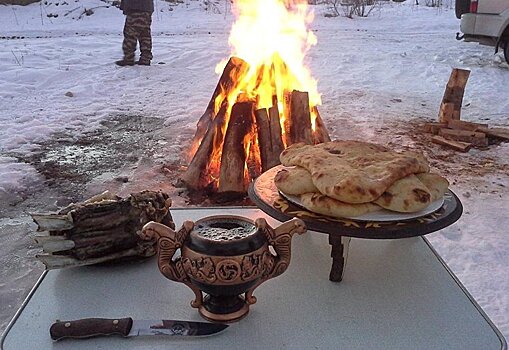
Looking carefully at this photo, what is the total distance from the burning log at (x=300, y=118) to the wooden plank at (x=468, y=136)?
2.18 metres

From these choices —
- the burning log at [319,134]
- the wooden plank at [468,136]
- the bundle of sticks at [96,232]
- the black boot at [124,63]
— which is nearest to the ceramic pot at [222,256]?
the bundle of sticks at [96,232]

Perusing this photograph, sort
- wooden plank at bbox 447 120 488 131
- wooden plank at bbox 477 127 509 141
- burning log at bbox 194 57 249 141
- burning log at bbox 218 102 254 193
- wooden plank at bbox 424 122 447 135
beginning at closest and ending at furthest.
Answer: burning log at bbox 218 102 254 193 → burning log at bbox 194 57 249 141 → wooden plank at bbox 477 127 509 141 → wooden plank at bbox 447 120 488 131 → wooden plank at bbox 424 122 447 135

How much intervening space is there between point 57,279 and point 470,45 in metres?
11.5

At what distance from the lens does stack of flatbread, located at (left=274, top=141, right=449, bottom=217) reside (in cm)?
149

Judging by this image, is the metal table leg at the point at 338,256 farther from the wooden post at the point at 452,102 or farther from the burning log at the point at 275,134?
the wooden post at the point at 452,102

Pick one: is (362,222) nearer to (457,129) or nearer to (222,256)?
(222,256)

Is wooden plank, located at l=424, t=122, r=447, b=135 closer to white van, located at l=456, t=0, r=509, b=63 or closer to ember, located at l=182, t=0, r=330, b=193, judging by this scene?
ember, located at l=182, t=0, r=330, b=193

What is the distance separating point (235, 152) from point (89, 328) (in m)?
2.46

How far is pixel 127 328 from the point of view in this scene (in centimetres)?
138

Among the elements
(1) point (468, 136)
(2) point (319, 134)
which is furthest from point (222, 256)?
(1) point (468, 136)

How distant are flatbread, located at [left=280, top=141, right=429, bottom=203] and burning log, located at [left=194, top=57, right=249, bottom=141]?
2.27 metres

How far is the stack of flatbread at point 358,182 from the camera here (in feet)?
4.88

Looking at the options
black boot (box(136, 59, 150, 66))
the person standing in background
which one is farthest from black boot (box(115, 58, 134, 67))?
black boot (box(136, 59, 150, 66))

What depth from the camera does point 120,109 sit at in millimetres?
6520
